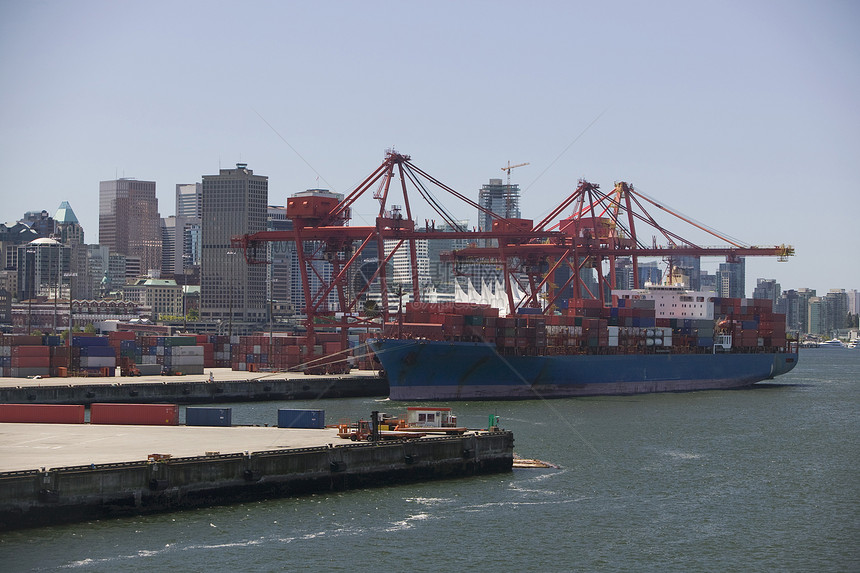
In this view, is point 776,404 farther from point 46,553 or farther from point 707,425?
point 46,553

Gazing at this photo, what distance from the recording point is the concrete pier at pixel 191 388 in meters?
70.4

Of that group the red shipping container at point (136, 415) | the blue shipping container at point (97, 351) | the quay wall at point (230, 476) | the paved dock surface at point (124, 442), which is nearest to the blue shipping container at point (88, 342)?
the blue shipping container at point (97, 351)

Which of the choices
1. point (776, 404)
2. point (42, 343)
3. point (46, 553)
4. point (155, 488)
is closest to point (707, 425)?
point (776, 404)

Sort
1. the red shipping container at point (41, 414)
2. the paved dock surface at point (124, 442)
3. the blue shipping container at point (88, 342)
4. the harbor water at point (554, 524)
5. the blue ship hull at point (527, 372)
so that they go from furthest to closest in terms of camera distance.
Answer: the blue shipping container at point (88, 342), the blue ship hull at point (527, 372), the red shipping container at point (41, 414), the paved dock surface at point (124, 442), the harbor water at point (554, 524)

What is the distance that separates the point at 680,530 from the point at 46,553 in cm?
2058

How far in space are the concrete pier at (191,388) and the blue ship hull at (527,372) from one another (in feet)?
25.8

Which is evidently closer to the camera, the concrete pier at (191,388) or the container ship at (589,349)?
the concrete pier at (191,388)

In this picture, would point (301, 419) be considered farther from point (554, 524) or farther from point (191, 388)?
point (191, 388)

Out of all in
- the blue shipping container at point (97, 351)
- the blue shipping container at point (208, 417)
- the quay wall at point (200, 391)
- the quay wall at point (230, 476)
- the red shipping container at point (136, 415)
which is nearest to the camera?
the quay wall at point (230, 476)

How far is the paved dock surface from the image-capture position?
38.9m

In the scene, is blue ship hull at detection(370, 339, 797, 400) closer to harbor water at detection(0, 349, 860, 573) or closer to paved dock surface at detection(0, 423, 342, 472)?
harbor water at detection(0, 349, 860, 573)

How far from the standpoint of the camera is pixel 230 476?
39.4 m

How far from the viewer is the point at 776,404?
83375 mm

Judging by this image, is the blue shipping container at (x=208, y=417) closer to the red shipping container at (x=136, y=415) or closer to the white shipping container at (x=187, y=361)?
the red shipping container at (x=136, y=415)
